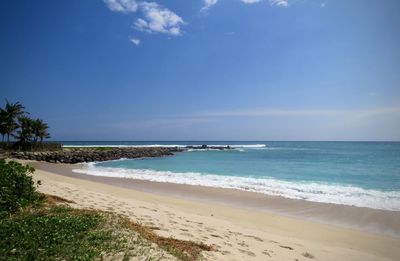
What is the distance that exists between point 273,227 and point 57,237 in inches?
271

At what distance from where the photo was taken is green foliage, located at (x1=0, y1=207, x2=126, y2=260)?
448cm

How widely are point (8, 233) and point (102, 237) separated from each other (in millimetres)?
1867

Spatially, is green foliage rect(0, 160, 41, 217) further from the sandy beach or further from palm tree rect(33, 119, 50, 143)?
palm tree rect(33, 119, 50, 143)

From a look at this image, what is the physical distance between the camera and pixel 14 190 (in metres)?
7.36

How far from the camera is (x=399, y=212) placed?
1122cm

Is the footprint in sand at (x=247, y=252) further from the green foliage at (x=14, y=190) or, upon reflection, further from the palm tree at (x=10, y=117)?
the palm tree at (x=10, y=117)

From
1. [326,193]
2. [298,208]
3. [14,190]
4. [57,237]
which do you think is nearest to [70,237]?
[57,237]

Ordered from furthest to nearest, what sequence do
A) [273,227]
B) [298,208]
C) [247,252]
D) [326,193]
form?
[326,193] < [298,208] < [273,227] < [247,252]

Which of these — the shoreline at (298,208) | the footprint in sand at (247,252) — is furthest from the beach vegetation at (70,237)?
the shoreline at (298,208)

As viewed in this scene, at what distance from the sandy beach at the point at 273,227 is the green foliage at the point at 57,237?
180cm

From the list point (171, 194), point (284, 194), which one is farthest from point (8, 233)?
point (284, 194)

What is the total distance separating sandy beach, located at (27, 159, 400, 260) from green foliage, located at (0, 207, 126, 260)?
5.90ft

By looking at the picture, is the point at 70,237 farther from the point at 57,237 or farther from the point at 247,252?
the point at 247,252

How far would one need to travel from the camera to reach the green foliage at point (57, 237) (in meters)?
4.48
